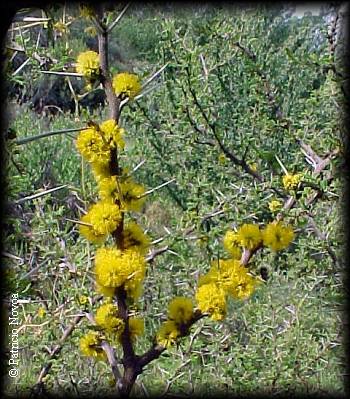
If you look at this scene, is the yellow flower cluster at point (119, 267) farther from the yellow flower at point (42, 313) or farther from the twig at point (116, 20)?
the yellow flower at point (42, 313)

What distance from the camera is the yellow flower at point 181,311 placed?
98cm

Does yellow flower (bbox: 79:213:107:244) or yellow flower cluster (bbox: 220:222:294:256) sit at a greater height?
yellow flower (bbox: 79:213:107:244)

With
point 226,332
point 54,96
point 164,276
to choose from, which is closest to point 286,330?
point 226,332

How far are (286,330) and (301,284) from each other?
20 centimetres

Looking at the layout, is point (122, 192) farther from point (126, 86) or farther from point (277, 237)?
point (277, 237)

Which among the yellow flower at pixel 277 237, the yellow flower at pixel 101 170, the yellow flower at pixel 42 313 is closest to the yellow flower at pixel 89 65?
the yellow flower at pixel 101 170

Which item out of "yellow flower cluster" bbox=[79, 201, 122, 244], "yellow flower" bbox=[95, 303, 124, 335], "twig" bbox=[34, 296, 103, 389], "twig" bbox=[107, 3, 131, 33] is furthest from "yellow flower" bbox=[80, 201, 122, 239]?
"twig" bbox=[34, 296, 103, 389]

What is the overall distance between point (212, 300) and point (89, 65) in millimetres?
352

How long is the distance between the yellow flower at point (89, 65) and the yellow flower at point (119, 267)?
23 cm

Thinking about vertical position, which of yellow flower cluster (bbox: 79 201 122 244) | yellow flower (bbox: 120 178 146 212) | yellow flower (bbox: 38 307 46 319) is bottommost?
yellow flower (bbox: 38 307 46 319)

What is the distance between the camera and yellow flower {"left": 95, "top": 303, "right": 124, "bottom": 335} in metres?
0.96

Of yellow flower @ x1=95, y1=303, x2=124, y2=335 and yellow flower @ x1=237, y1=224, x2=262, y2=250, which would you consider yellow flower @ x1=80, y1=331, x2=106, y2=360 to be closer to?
yellow flower @ x1=95, y1=303, x2=124, y2=335

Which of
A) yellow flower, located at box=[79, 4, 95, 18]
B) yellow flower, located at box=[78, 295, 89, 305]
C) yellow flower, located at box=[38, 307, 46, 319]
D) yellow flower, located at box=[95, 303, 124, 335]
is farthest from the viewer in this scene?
yellow flower, located at box=[38, 307, 46, 319]

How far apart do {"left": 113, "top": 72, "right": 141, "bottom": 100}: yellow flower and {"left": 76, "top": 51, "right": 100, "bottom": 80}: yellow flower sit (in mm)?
34
